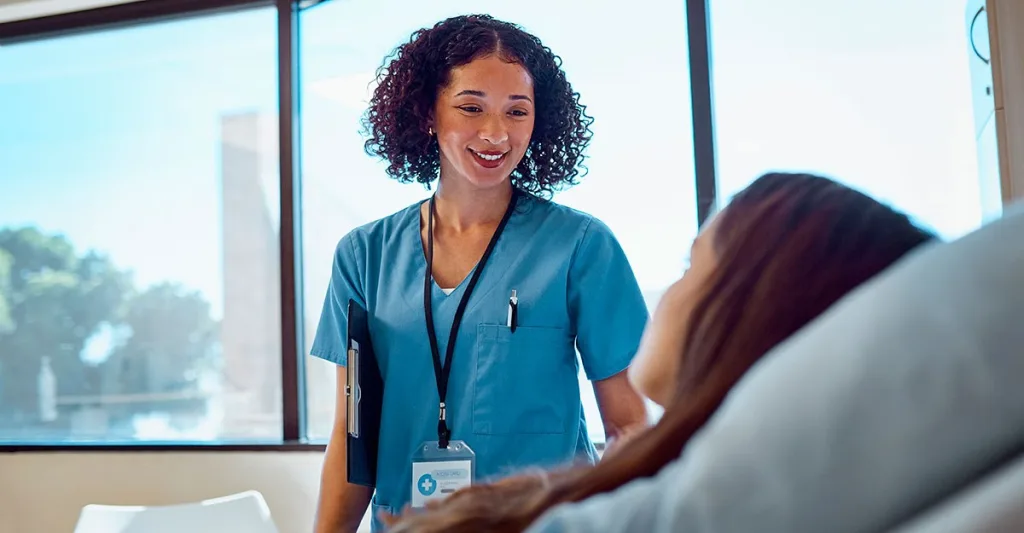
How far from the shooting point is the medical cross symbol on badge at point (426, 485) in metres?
1.64

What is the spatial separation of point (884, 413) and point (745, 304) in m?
0.13

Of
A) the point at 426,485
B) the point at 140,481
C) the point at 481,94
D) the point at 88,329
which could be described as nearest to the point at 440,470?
the point at 426,485

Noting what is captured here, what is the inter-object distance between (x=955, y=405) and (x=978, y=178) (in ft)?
7.50

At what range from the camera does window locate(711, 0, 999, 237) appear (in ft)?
8.25

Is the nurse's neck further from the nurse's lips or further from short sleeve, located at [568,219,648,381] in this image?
short sleeve, located at [568,219,648,381]

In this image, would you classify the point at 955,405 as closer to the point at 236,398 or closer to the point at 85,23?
the point at 236,398

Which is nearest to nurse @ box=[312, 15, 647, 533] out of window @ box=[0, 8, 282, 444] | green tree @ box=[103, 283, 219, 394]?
window @ box=[0, 8, 282, 444]

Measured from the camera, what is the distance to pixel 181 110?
3525 mm

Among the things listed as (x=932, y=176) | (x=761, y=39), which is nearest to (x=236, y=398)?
(x=761, y=39)

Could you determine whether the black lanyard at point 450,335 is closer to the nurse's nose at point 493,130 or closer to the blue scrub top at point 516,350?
the blue scrub top at point 516,350

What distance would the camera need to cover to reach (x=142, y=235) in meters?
3.52

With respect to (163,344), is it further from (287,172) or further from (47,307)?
(287,172)

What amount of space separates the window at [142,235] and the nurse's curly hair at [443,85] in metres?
1.52

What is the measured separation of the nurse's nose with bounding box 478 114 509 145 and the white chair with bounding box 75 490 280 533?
1.62 metres
